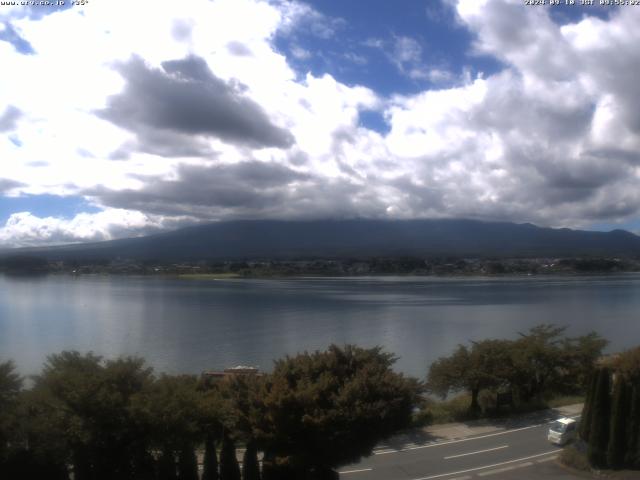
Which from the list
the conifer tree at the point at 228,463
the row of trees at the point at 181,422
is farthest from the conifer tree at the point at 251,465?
the conifer tree at the point at 228,463

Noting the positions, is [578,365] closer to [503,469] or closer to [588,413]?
[588,413]

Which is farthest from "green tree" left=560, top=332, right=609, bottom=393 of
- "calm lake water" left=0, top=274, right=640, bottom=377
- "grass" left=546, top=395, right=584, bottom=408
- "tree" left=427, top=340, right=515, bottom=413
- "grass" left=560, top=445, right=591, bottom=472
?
"grass" left=560, top=445, right=591, bottom=472

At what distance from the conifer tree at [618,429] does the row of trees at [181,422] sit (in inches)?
142

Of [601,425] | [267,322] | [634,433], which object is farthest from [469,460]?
[267,322]

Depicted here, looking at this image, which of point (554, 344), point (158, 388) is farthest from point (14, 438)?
point (554, 344)

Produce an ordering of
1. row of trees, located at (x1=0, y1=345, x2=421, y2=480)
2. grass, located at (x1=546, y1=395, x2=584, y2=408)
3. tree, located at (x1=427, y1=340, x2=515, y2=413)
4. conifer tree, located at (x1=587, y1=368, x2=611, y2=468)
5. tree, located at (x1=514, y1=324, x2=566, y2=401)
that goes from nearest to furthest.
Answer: row of trees, located at (x1=0, y1=345, x2=421, y2=480) < conifer tree, located at (x1=587, y1=368, x2=611, y2=468) < grass, located at (x1=546, y1=395, x2=584, y2=408) < tree, located at (x1=427, y1=340, x2=515, y2=413) < tree, located at (x1=514, y1=324, x2=566, y2=401)

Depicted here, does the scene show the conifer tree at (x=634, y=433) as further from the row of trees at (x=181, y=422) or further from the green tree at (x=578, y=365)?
→ the green tree at (x=578, y=365)

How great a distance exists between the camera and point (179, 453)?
29.7 feet

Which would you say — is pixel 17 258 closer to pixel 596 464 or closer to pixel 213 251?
pixel 213 251

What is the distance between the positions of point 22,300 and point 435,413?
51.3m

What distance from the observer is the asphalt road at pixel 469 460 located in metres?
10.6

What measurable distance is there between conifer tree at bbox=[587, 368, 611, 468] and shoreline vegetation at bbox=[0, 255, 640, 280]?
3615 inches

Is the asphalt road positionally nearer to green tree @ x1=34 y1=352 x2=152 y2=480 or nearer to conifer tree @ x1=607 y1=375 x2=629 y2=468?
conifer tree @ x1=607 y1=375 x2=629 y2=468

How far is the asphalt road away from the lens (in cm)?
1057
